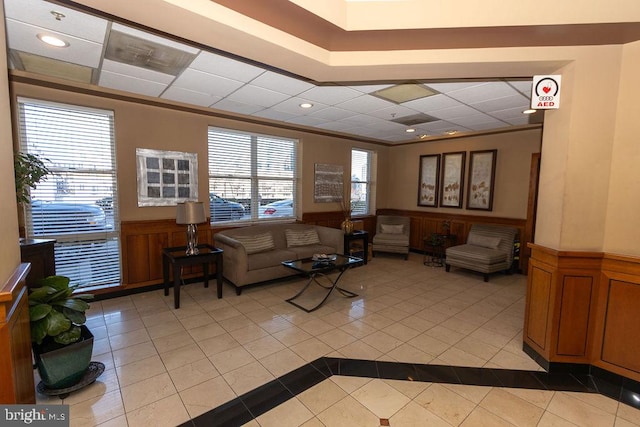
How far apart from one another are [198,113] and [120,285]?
8.45ft

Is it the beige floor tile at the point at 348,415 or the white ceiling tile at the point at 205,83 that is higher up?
the white ceiling tile at the point at 205,83

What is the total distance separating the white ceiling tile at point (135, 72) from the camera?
2643mm

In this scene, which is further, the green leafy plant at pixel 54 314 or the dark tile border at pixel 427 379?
the dark tile border at pixel 427 379

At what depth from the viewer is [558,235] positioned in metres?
2.26

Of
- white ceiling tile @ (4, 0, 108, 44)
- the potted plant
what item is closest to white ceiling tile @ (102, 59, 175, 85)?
white ceiling tile @ (4, 0, 108, 44)

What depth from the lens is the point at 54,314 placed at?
6.14ft

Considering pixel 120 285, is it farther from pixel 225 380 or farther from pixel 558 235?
pixel 558 235

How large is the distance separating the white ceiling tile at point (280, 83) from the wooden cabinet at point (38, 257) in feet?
8.26

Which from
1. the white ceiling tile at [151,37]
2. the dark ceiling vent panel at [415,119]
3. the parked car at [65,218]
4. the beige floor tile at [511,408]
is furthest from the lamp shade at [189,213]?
the beige floor tile at [511,408]

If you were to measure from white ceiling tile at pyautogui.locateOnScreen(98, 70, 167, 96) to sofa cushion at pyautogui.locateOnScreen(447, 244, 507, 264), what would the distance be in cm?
489

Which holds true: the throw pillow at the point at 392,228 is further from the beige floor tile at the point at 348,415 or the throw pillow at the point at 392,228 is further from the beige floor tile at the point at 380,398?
the beige floor tile at the point at 348,415

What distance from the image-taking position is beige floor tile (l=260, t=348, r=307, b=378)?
2.30 meters

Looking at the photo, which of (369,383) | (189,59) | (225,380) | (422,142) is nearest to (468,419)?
(369,383)

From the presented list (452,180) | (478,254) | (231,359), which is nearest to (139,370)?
(231,359)
